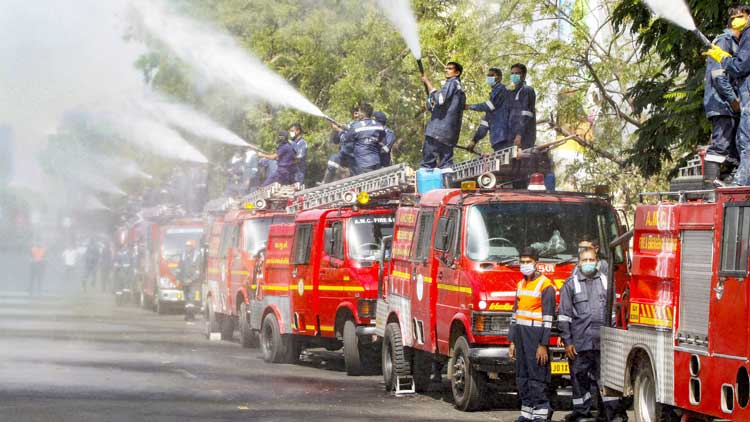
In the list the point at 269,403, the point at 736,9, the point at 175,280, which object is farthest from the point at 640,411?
the point at 175,280

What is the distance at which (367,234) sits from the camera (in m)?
21.3

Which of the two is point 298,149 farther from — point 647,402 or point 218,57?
point 647,402

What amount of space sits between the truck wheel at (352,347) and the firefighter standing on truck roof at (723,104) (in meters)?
8.03

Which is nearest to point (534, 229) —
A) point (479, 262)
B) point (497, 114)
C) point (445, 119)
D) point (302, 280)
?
point (479, 262)

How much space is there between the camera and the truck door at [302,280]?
22.4 metres

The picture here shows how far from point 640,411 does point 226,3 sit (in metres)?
23.5

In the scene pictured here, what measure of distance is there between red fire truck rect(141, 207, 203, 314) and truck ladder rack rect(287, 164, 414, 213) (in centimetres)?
1618

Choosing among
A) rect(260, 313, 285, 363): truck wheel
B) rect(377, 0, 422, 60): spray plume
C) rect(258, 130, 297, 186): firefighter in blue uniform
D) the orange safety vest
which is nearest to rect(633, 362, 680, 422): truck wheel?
the orange safety vest

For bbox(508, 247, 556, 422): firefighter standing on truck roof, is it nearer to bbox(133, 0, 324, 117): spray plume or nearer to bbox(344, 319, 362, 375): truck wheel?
bbox(344, 319, 362, 375): truck wheel

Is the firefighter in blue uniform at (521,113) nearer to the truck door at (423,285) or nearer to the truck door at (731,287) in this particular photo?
the truck door at (423,285)

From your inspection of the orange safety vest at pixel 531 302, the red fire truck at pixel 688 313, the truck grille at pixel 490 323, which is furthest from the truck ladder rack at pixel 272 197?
the red fire truck at pixel 688 313

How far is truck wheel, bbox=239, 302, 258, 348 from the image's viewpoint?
89.1 feet

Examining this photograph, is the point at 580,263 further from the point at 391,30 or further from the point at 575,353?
the point at 391,30

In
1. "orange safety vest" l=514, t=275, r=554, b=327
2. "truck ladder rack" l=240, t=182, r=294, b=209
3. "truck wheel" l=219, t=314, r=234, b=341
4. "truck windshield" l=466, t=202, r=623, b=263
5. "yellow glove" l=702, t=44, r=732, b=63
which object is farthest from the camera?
"truck wheel" l=219, t=314, r=234, b=341
